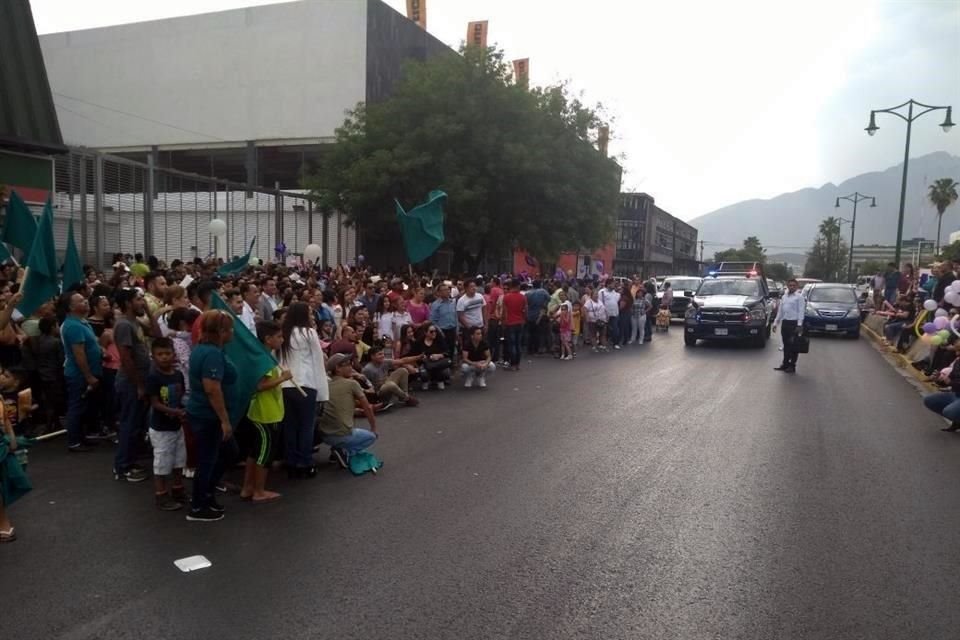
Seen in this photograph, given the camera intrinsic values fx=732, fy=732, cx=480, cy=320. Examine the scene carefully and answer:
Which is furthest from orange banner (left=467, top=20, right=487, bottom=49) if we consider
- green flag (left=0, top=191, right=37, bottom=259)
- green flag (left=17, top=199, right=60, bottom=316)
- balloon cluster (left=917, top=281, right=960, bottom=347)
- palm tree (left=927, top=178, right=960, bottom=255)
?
palm tree (left=927, top=178, right=960, bottom=255)

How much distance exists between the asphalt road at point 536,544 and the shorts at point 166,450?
0.35m

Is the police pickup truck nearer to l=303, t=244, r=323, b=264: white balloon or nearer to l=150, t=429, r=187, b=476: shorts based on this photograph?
l=303, t=244, r=323, b=264: white balloon

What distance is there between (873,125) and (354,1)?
2292 centimetres

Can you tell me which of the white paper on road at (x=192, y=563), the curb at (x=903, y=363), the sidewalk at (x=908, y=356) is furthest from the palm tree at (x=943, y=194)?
the white paper on road at (x=192, y=563)

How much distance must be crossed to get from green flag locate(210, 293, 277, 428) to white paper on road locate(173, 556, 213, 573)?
1.21 meters

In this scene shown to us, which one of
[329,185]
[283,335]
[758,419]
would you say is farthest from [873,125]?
[283,335]

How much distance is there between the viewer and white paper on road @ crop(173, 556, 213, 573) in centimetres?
468

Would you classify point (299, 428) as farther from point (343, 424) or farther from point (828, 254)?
point (828, 254)

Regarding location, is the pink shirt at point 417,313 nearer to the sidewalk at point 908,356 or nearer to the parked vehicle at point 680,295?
the sidewalk at point 908,356

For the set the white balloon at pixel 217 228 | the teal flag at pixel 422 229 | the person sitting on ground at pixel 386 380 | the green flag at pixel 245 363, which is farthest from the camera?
the white balloon at pixel 217 228

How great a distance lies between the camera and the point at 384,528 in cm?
545

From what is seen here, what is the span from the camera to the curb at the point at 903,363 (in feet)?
41.6

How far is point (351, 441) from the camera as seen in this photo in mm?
7059

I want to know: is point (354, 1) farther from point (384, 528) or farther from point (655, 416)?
point (384, 528)
